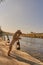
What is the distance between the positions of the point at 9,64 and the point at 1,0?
1238 cm

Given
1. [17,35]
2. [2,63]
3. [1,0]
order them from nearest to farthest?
[2,63] → [17,35] → [1,0]

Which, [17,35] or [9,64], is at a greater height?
[17,35]

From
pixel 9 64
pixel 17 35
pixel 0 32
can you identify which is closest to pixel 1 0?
pixel 17 35

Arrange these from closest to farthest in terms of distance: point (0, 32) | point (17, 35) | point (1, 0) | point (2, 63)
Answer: point (2, 63) < point (17, 35) < point (1, 0) < point (0, 32)

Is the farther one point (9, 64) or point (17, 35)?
point (17, 35)

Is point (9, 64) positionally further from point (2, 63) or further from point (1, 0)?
point (1, 0)

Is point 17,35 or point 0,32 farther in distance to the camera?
point 0,32

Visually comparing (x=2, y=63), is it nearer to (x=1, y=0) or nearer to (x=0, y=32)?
(x=1, y=0)

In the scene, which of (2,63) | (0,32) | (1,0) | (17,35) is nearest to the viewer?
(2,63)

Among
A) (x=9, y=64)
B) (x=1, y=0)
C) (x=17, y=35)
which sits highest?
(x=1, y=0)

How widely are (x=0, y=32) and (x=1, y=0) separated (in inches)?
2374

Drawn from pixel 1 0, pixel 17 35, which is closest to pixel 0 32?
pixel 1 0

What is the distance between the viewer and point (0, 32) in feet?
260

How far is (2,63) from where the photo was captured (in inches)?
339
